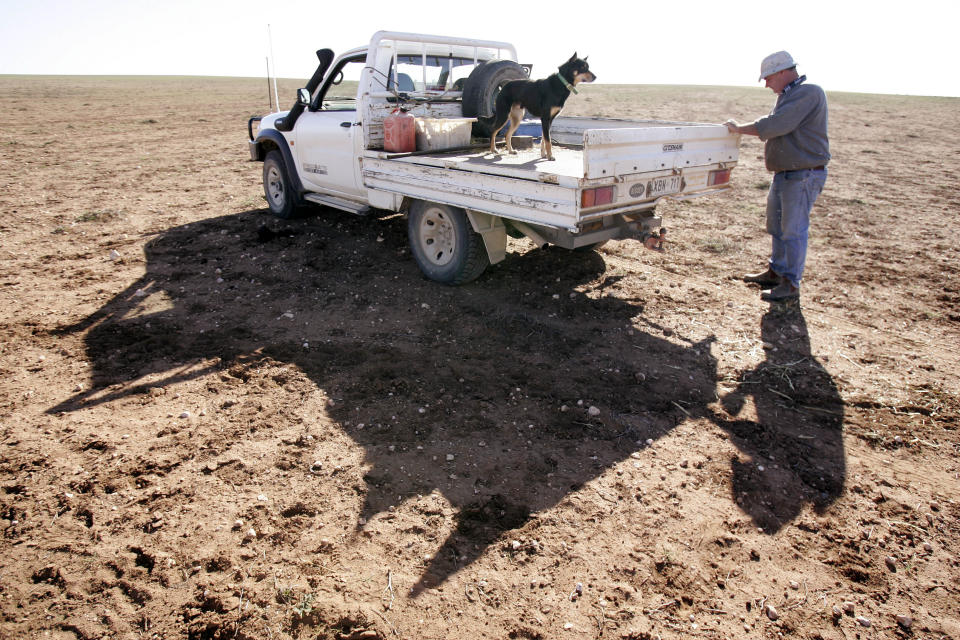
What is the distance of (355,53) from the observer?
6098mm

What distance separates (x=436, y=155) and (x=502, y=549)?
4.03 metres

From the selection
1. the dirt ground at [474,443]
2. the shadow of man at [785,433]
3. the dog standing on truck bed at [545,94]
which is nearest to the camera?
the dirt ground at [474,443]

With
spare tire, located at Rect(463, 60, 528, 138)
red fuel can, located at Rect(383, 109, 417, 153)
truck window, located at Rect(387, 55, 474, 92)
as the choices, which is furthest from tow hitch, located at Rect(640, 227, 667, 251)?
truck window, located at Rect(387, 55, 474, 92)

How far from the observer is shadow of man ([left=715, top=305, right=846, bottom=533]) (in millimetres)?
2977

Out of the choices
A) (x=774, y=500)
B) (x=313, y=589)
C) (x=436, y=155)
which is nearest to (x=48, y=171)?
(x=436, y=155)

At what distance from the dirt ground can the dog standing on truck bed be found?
5.12 ft

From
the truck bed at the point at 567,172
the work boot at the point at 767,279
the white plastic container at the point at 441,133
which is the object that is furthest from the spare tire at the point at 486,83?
the work boot at the point at 767,279

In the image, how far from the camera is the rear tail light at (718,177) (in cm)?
513

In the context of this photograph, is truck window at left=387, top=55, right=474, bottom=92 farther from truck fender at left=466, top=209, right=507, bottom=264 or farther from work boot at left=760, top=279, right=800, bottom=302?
work boot at left=760, top=279, right=800, bottom=302

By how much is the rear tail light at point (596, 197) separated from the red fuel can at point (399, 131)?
7.75 feet

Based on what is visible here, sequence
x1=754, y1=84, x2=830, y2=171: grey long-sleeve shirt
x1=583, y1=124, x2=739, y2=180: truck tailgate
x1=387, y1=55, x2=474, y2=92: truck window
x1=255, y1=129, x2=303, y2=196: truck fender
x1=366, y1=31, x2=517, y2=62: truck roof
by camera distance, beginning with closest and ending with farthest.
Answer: x1=583, y1=124, x2=739, y2=180: truck tailgate → x1=754, y1=84, x2=830, y2=171: grey long-sleeve shirt → x1=366, y1=31, x2=517, y2=62: truck roof → x1=387, y1=55, x2=474, y2=92: truck window → x1=255, y1=129, x2=303, y2=196: truck fender

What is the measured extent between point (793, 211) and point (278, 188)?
242 inches

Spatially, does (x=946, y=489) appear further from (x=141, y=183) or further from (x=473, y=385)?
(x=141, y=183)

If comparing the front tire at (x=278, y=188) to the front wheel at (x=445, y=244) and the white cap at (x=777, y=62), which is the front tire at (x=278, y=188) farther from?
the white cap at (x=777, y=62)
